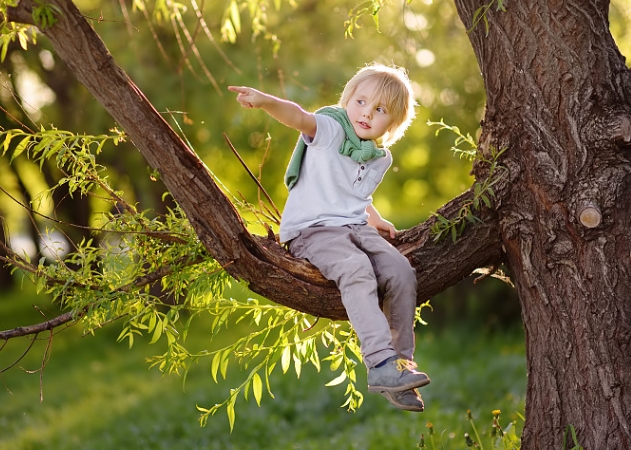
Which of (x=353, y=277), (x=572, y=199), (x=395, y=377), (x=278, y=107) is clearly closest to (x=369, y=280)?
(x=353, y=277)

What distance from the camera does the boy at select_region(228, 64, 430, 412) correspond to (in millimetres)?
2674

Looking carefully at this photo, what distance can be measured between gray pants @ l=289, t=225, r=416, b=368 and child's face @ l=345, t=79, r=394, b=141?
367mm

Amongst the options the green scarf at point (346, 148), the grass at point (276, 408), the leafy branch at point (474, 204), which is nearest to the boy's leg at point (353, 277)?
the green scarf at point (346, 148)

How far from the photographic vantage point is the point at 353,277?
8.89ft

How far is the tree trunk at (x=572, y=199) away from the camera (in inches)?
113

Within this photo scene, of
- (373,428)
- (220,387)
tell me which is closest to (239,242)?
(373,428)

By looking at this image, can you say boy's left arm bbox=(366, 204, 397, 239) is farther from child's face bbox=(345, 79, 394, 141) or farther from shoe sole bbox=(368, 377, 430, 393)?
shoe sole bbox=(368, 377, 430, 393)

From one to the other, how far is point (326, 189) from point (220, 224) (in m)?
0.46

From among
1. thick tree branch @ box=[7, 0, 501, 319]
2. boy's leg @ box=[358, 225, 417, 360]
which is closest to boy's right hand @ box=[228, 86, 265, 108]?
thick tree branch @ box=[7, 0, 501, 319]

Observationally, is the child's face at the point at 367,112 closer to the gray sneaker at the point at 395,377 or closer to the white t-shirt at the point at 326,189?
the white t-shirt at the point at 326,189

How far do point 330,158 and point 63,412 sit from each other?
17.5 feet

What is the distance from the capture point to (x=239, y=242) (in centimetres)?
274

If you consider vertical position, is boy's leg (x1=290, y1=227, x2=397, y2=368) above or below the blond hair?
below

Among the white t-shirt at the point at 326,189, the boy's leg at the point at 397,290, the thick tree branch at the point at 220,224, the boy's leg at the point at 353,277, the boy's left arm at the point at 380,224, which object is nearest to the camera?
the thick tree branch at the point at 220,224
